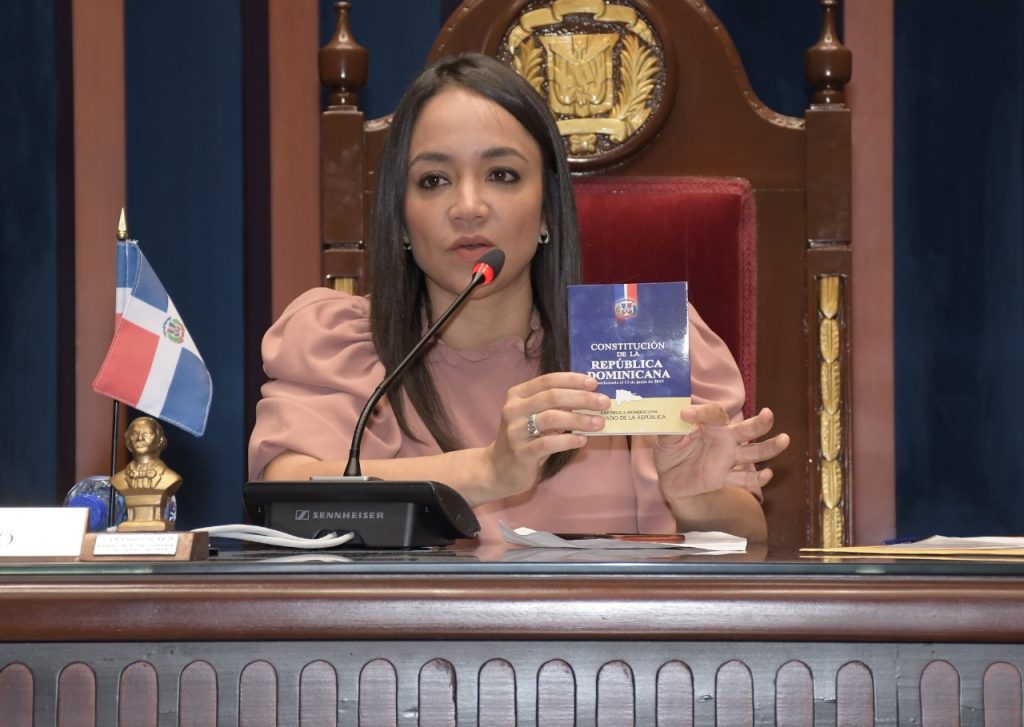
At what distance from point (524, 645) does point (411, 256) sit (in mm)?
1088

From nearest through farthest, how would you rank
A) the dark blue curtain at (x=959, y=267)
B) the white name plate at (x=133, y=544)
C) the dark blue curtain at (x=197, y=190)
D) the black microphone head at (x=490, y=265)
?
the white name plate at (x=133, y=544) < the black microphone head at (x=490, y=265) < the dark blue curtain at (x=959, y=267) < the dark blue curtain at (x=197, y=190)

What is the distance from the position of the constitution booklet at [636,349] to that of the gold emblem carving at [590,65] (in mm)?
1023

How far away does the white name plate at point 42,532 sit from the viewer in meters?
0.99

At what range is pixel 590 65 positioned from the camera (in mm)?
2094

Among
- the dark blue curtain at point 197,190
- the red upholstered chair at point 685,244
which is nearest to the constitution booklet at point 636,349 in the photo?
the red upholstered chair at point 685,244

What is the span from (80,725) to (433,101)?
3.75ft

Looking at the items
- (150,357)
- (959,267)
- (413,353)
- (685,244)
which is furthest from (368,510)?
(959,267)

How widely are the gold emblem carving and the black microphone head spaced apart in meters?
0.76

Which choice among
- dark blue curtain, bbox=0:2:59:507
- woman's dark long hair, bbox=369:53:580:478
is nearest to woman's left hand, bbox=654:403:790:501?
woman's dark long hair, bbox=369:53:580:478

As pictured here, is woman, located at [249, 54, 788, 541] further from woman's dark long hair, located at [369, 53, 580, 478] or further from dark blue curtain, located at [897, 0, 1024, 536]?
dark blue curtain, located at [897, 0, 1024, 536]

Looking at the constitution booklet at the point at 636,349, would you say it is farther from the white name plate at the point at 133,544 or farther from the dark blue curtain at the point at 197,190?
the dark blue curtain at the point at 197,190

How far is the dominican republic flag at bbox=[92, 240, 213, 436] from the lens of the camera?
1.40 m

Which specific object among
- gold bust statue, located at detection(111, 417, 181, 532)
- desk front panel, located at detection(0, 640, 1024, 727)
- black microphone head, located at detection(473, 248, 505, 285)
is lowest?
desk front panel, located at detection(0, 640, 1024, 727)

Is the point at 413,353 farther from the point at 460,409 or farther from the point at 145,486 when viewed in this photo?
the point at 460,409
